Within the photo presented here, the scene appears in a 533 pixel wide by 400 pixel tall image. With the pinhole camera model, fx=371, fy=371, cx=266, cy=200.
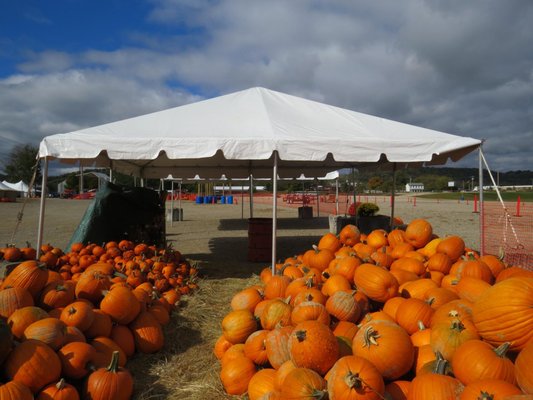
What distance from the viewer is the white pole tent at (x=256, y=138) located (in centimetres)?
516

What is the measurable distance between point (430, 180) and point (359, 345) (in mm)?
146622

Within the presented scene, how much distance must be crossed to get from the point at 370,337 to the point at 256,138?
11.4 feet

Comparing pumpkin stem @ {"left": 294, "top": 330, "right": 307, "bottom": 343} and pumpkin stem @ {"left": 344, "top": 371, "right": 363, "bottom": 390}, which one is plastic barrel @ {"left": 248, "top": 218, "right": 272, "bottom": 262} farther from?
pumpkin stem @ {"left": 344, "top": 371, "right": 363, "bottom": 390}

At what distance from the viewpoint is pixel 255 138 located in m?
5.17

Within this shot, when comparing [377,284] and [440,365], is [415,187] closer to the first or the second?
[377,284]

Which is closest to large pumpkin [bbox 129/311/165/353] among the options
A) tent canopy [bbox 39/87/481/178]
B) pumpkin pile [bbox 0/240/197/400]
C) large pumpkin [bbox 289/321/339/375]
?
pumpkin pile [bbox 0/240/197/400]

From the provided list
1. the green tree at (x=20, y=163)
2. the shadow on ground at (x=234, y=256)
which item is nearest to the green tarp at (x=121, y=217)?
the shadow on ground at (x=234, y=256)

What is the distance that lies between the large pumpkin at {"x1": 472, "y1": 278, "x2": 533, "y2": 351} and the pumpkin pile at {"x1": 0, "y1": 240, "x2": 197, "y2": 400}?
92.5 inches

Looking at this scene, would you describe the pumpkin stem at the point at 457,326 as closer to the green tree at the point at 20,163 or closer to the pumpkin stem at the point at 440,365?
the pumpkin stem at the point at 440,365

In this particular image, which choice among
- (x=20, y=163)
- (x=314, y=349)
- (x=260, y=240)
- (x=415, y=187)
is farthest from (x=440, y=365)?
(x=415, y=187)

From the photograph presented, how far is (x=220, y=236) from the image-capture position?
1276 cm

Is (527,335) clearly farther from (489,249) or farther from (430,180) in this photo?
(430,180)

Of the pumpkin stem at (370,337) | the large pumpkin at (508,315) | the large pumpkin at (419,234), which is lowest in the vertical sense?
the pumpkin stem at (370,337)

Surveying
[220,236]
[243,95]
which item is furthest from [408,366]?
[220,236]
